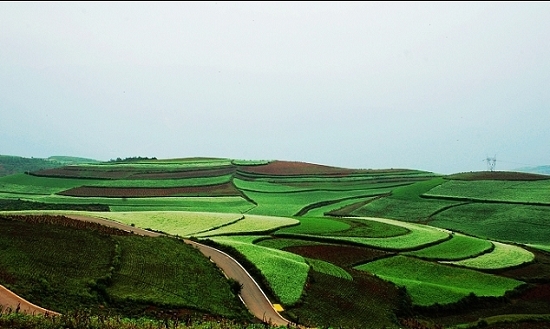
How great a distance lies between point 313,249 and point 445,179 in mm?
74283

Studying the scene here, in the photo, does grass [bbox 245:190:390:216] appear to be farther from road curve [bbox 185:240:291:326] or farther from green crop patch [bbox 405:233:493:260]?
road curve [bbox 185:240:291:326]

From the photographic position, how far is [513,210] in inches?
3184

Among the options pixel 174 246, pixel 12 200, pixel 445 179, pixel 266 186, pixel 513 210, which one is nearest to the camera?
pixel 174 246

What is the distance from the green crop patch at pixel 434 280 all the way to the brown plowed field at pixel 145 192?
64.2 meters

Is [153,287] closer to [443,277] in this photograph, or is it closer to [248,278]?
[248,278]

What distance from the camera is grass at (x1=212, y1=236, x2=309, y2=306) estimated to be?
114 ft

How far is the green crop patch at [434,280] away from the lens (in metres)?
39.3

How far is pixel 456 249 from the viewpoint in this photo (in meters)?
56.7

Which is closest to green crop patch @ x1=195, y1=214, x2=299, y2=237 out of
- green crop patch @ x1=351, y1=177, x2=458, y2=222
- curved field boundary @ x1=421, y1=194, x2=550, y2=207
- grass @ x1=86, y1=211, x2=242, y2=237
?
grass @ x1=86, y1=211, x2=242, y2=237

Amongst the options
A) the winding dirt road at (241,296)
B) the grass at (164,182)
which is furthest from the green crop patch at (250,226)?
the grass at (164,182)

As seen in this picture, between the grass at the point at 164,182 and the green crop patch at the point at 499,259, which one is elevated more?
the grass at the point at 164,182

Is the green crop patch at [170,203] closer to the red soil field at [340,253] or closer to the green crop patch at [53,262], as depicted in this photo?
the red soil field at [340,253]

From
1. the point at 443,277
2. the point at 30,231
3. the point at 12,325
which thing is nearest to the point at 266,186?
the point at 443,277

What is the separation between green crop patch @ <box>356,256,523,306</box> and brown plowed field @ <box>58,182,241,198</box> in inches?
2528
